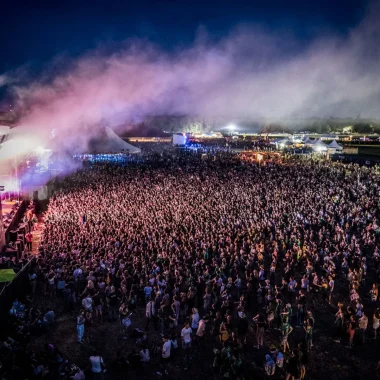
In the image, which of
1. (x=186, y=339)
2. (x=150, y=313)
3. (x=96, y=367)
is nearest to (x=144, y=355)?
(x=186, y=339)

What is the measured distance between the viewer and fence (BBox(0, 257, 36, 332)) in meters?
9.62

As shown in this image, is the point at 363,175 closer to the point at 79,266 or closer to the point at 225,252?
the point at 225,252

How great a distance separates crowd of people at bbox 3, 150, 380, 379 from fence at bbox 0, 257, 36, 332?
0.93ft

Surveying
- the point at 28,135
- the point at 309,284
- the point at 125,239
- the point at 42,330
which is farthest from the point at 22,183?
the point at 309,284

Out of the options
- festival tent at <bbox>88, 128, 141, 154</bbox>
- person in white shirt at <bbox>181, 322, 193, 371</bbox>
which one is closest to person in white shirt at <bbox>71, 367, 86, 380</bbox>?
Result: person in white shirt at <bbox>181, 322, 193, 371</bbox>

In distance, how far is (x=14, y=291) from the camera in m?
10.9

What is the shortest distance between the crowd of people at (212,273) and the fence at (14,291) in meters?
0.28

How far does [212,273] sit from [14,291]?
5.96 meters

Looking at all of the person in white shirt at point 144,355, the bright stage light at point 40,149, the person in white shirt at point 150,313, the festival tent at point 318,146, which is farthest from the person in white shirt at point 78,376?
the festival tent at point 318,146

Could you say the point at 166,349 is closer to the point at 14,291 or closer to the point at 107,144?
the point at 14,291

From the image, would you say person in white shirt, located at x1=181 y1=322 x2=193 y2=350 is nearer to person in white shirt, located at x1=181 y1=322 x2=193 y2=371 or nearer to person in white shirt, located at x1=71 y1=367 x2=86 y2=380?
person in white shirt, located at x1=181 y1=322 x2=193 y2=371

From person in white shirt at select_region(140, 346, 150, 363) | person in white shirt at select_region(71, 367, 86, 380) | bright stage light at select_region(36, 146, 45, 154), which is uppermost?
bright stage light at select_region(36, 146, 45, 154)

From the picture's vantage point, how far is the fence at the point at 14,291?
31.6 ft

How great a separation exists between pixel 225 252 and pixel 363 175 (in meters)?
22.2
